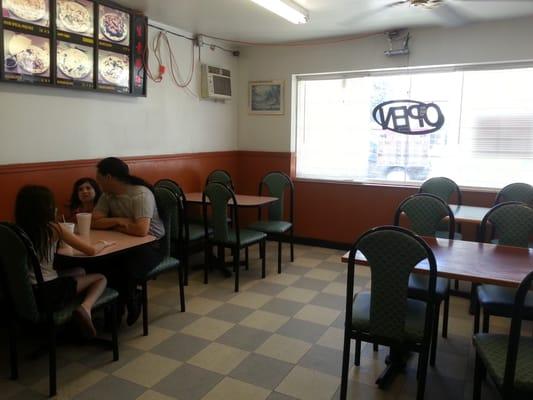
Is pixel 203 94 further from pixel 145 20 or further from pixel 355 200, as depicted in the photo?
pixel 355 200

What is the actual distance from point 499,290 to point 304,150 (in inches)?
133

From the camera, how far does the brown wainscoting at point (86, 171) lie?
10.5 ft

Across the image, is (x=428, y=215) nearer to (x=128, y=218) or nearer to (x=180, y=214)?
(x=180, y=214)

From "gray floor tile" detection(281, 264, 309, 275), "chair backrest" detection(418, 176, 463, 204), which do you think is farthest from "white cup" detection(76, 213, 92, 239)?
"chair backrest" detection(418, 176, 463, 204)

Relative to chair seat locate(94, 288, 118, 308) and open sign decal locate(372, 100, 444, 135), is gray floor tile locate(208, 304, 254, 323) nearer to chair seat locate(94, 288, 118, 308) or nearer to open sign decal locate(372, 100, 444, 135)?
chair seat locate(94, 288, 118, 308)

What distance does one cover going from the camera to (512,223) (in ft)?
9.57

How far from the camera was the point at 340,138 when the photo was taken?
5375 mm

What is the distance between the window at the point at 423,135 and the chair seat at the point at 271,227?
1.17m

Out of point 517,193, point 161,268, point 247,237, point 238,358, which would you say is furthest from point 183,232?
point 517,193

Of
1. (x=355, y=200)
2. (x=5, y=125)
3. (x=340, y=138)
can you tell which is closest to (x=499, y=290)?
(x=355, y=200)

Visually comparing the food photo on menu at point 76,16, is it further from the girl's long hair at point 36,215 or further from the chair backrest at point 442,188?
the chair backrest at point 442,188

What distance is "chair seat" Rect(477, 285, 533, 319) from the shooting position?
2445mm

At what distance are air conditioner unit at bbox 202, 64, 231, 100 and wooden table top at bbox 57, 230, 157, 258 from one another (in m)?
2.69

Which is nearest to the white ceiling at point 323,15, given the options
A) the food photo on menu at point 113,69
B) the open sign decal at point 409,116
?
the food photo on menu at point 113,69
